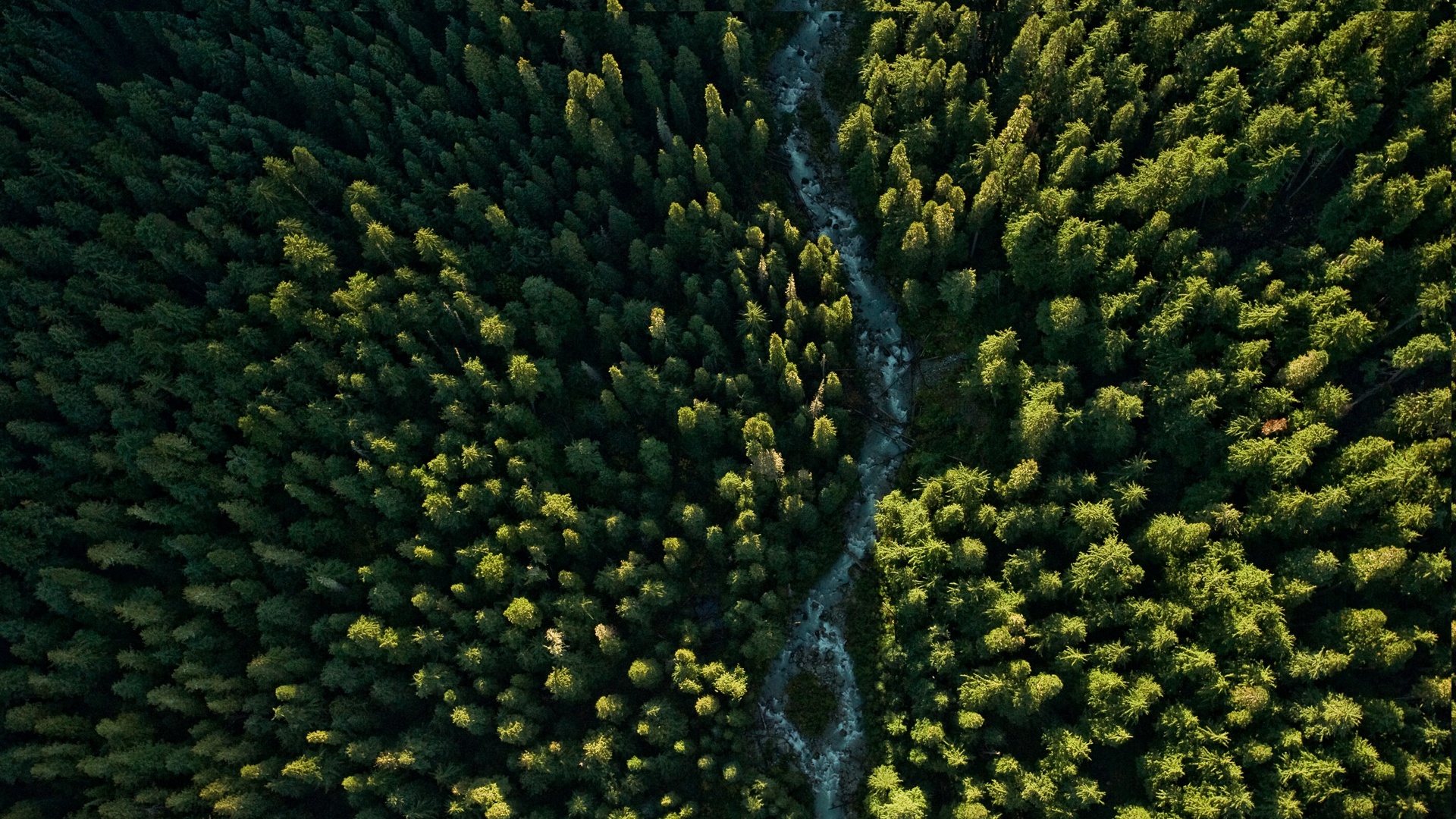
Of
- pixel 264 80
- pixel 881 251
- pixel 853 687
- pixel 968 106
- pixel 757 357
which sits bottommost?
pixel 853 687

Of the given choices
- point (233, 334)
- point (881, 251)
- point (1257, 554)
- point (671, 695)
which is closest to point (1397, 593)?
point (1257, 554)

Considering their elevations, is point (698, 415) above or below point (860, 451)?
below

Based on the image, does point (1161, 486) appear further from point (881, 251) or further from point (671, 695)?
point (671, 695)

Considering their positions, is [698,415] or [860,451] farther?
[860,451]

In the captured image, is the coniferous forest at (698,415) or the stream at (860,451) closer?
the coniferous forest at (698,415)
